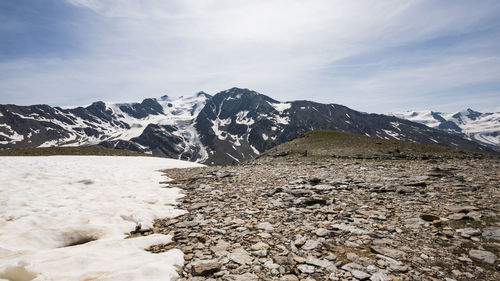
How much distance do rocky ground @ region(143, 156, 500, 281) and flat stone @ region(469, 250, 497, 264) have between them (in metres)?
0.02

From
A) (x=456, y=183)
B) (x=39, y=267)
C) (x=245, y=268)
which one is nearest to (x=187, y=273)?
(x=245, y=268)

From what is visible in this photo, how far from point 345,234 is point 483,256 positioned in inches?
114

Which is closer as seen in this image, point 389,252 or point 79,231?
point 389,252

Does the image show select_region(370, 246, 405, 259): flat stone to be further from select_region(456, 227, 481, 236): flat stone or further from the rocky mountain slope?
select_region(456, 227, 481, 236): flat stone

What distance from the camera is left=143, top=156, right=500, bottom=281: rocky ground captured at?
4750 mm

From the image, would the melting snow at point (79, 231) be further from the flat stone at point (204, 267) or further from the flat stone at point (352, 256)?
the flat stone at point (352, 256)

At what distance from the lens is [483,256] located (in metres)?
5.09

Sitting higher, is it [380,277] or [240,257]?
[380,277]

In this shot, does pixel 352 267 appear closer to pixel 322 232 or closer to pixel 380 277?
pixel 380 277

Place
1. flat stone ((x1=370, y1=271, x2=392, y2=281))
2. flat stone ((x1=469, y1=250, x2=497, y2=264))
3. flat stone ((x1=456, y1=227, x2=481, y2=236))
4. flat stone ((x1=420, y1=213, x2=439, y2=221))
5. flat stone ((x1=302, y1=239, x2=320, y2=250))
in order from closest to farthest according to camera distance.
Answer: flat stone ((x1=370, y1=271, x2=392, y2=281))
flat stone ((x1=469, y1=250, x2=497, y2=264))
flat stone ((x1=302, y1=239, x2=320, y2=250))
flat stone ((x1=456, y1=227, x2=481, y2=236))
flat stone ((x1=420, y1=213, x2=439, y2=221))

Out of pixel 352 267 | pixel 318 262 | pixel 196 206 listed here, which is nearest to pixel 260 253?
pixel 318 262

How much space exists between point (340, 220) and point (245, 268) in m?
4.03

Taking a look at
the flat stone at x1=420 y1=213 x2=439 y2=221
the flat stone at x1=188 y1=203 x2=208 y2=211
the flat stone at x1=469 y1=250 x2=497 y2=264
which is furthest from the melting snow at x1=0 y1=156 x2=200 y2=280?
the flat stone at x1=420 y1=213 x2=439 y2=221

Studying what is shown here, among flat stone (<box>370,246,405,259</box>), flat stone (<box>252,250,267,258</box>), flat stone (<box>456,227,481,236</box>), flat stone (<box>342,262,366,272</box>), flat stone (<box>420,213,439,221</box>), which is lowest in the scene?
flat stone (<box>252,250,267,258</box>)
